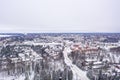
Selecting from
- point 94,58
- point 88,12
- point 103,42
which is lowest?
point 94,58

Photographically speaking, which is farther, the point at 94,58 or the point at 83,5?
the point at 83,5

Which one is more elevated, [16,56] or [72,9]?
[72,9]

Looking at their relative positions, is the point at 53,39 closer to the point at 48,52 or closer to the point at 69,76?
the point at 48,52

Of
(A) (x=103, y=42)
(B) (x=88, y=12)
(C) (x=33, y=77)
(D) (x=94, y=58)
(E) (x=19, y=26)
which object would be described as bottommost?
(C) (x=33, y=77)

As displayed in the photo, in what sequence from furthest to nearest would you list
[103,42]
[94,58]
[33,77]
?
[103,42], [94,58], [33,77]

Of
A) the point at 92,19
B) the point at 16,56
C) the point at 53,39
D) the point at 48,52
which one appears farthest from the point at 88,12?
the point at 16,56

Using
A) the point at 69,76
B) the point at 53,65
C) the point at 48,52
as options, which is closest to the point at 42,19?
the point at 48,52

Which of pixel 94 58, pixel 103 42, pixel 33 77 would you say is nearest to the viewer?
pixel 33 77

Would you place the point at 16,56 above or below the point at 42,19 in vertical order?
below

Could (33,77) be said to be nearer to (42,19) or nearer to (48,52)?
(48,52)
